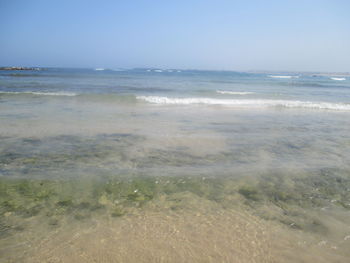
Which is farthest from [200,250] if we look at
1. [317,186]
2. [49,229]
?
[317,186]

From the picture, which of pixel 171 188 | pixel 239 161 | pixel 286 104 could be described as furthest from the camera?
pixel 286 104

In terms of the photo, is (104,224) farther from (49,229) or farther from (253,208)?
(253,208)

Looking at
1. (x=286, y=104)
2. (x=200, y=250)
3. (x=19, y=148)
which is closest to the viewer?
(x=200, y=250)

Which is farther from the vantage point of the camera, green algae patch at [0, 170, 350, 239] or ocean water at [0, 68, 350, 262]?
green algae patch at [0, 170, 350, 239]

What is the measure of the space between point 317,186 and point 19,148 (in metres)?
6.19

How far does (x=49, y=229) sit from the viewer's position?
2.89 metres

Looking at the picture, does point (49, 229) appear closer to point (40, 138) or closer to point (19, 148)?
point (19, 148)

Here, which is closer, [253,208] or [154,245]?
[154,245]

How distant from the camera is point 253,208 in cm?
342

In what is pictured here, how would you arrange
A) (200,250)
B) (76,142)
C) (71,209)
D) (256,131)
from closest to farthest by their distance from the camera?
1. (200,250)
2. (71,209)
3. (76,142)
4. (256,131)

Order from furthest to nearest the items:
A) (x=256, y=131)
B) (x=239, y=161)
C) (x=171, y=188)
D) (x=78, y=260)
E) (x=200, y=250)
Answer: (x=256, y=131)
(x=239, y=161)
(x=171, y=188)
(x=200, y=250)
(x=78, y=260)

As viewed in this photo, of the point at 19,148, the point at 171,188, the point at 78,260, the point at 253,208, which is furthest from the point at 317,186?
the point at 19,148

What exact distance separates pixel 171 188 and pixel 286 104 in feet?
43.4

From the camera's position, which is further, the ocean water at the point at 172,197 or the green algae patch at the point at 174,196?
the green algae patch at the point at 174,196
